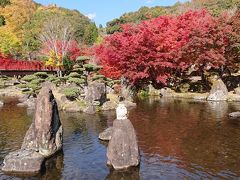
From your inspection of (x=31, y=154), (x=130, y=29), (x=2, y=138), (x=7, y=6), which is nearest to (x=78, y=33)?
(x=7, y=6)

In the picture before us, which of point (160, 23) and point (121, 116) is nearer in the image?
point (121, 116)

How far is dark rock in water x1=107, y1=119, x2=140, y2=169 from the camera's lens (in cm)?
1552

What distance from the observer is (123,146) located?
15.5m

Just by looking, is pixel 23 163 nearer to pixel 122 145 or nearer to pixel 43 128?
pixel 43 128

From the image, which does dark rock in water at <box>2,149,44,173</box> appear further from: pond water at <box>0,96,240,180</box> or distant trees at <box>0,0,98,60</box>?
distant trees at <box>0,0,98,60</box>

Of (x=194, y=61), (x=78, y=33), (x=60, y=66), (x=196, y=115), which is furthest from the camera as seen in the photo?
(x=78, y=33)

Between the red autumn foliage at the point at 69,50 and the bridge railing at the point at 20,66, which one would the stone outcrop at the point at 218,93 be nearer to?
the red autumn foliage at the point at 69,50

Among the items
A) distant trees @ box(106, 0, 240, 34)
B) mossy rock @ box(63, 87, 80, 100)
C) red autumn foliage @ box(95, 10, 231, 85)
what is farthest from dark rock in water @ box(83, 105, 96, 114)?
distant trees @ box(106, 0, 240, 34)

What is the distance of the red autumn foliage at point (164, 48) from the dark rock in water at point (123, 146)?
28.4 metres

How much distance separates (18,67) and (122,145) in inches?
1755

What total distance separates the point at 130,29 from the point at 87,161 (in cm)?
3205

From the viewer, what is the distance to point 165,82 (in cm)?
4700

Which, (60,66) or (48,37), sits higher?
(48,37)

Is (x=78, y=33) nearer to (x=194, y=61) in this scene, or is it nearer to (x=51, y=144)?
(x=194, y=61)
